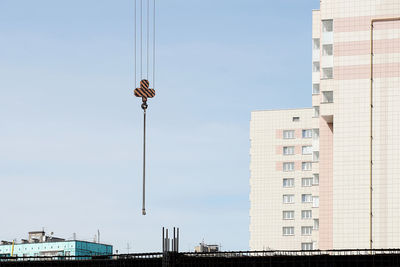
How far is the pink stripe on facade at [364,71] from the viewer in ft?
202

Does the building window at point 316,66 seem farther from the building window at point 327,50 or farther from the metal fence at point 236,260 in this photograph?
the metal fence at point 236,260

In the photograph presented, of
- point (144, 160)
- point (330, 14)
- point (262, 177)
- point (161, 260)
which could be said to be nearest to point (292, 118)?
point (262, 177)

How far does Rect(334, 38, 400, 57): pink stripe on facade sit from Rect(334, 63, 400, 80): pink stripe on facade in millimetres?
993

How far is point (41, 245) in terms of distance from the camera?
408 feet

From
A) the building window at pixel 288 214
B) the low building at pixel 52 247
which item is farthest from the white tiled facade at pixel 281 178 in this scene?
the low building at pixel 52 247

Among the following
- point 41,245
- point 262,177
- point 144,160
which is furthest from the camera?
point 41,245

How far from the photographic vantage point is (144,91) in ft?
147

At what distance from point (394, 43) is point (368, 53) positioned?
6.75 feet

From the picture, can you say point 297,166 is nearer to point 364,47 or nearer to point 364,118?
point 364,118

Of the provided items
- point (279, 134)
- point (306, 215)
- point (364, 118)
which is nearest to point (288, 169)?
point (279, 134)

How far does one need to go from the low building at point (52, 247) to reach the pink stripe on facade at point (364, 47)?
220ft

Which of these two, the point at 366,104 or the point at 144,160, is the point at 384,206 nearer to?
the point at 366,104

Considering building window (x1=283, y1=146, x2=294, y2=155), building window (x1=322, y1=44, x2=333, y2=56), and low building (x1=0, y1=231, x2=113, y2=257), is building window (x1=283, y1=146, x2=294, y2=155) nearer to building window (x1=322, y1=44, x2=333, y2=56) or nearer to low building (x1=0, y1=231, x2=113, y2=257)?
low building (x1=0, y1=231, x2=113, y2=257)

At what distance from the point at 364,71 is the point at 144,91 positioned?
75.4 feet
